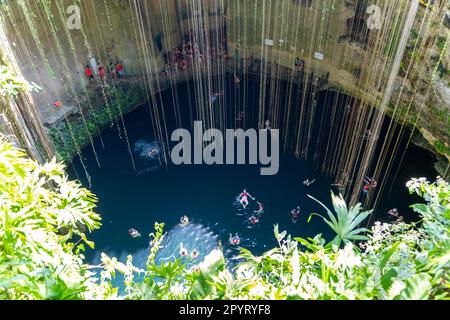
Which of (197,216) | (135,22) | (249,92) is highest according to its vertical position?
(135,22)

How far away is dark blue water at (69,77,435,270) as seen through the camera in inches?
289

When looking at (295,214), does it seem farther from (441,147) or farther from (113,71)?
(113,71)

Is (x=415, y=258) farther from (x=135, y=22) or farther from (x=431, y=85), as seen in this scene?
(x=135, y=22)

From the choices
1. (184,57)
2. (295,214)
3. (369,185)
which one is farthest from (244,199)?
(184,57)

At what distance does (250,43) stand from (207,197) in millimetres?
5767

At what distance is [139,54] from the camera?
35.9ft

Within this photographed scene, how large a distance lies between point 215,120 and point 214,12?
3595mm

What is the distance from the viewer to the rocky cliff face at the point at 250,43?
25.0ft

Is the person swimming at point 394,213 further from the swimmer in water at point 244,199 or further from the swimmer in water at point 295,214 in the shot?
the swimmer in water at point 244,199

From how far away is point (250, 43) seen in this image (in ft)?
38.6

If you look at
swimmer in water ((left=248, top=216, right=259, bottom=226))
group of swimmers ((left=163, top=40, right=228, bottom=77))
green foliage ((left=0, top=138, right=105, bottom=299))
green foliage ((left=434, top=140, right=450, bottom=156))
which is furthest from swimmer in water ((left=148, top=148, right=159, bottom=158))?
green foliage ((left=434, top=140, right=450, bottom=156))

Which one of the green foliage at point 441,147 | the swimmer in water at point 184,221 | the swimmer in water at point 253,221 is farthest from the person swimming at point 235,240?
the green foliage at point 441,147

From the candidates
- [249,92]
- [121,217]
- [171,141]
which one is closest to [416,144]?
[249,92]

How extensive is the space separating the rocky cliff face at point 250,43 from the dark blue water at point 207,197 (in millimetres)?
1434
